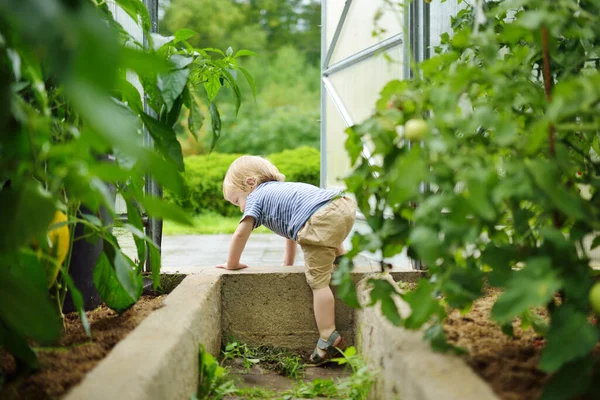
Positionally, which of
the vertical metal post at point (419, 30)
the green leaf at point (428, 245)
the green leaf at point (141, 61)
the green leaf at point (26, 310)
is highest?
the vertical metal post at point (419, 30)

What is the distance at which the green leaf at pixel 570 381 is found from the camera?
874 mm

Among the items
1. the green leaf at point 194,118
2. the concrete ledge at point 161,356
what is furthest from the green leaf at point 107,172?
the green leaf at point 194,118

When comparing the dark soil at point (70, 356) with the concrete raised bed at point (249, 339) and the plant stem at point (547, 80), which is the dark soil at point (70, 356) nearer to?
the concrete raised bed at point (249, 339)

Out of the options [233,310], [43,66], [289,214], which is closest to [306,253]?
[289,214]

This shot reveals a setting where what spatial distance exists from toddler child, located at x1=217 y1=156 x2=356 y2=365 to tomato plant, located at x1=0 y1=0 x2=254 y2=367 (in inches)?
24.1

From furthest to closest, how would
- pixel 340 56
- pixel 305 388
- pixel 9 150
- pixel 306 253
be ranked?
pixel 340 56 → pixel 306 253 → pixel 305 388 → pixel 9 150

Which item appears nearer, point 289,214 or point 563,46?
point 563,46

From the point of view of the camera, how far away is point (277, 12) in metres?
13.7

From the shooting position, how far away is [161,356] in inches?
47.1

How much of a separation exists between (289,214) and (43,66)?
1248 millimetres

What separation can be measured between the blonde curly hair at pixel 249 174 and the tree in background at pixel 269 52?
916cm

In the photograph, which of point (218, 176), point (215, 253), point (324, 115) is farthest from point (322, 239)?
point (218, 176)

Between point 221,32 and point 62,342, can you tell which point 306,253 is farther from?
point 221,32

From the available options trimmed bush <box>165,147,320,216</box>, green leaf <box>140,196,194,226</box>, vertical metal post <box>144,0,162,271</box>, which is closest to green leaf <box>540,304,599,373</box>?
green leaf <box>140,196,194,226</box>
